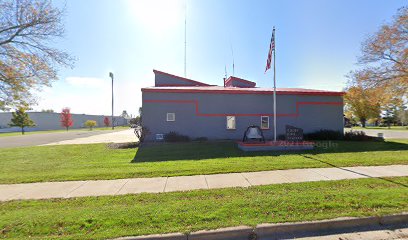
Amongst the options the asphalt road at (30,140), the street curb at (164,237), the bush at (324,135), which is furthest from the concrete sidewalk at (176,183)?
the asphalt road at (30,140)

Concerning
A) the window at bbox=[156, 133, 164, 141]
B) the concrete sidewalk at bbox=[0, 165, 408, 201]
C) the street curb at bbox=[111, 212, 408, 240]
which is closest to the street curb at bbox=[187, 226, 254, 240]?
the street curb at bbox=[111, 212, 408, 240]

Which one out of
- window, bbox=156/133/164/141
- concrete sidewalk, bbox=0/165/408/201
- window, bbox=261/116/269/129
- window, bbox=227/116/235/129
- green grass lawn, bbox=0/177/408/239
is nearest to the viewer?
green grass lawn, bbox=0/177/408/239

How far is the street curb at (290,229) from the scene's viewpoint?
10.6 ft

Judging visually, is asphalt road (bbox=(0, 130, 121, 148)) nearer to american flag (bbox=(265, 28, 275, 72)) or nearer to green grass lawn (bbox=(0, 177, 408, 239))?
green grass lawn (bbox=(0, 177, 408, 239))

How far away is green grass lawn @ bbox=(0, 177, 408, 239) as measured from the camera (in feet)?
11.2

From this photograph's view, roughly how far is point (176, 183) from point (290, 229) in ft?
11.1

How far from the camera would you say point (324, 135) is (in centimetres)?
1567

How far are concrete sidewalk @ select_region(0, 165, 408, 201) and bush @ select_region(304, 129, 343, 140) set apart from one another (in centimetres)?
888

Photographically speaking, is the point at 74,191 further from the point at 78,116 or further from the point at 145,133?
Answer: the point at 78,116

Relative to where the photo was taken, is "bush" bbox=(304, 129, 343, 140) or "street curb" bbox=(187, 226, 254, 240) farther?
"bush" bbox=(304, 129, 343, 140)

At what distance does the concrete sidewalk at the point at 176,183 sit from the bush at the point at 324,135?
8.88 meters

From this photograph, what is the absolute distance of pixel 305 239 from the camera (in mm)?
3258

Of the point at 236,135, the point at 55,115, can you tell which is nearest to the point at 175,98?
the point at 236,135

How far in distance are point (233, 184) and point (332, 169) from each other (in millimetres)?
4099
